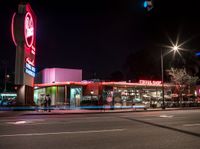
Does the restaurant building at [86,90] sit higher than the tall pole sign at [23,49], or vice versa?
→ the tall pole sign at [23,49]

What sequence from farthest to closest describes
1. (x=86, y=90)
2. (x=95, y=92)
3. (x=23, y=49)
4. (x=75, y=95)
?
(x=86, y=90) < (x=75, y=95) < (x=95, y=92) < (x=23, y=49)

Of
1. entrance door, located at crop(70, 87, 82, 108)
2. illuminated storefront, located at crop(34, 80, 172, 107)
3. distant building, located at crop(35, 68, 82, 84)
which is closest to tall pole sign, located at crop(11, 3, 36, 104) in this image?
illuminated storefront, located at crop(34, 80, 172, 107)

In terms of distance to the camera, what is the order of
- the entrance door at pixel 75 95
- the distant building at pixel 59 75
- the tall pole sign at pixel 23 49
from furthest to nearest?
the distant building at pixel 59 75 → the entrance door at pixel 75 95 → the tall pole sign at pixel 23 49

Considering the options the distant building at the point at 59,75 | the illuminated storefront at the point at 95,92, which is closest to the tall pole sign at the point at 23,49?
the illuminated storefront at the point at 95,92

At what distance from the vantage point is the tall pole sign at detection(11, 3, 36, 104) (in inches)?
1172

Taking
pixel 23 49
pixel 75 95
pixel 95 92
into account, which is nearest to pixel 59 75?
pixel 75 95

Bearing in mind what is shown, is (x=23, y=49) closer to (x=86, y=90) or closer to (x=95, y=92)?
(x=95, y=92)

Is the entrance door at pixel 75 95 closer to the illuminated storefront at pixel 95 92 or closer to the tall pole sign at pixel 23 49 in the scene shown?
the illuminated storefront at pixel 95 92

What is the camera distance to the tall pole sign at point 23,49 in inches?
1172

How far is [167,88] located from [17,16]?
90.8 feet

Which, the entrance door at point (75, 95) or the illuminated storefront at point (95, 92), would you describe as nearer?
the illuminated storefront at point (95, 92)

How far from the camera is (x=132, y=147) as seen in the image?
8.17 m

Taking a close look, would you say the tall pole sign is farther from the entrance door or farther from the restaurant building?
the entrance door

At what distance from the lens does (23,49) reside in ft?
98.8
